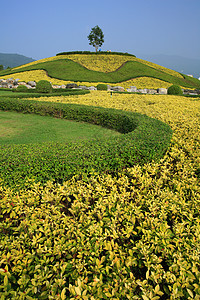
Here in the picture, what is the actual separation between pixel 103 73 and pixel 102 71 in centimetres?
145

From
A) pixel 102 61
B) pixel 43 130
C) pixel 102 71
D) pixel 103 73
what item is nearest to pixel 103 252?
pixel 43 130

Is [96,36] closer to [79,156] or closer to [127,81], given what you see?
[127,81]

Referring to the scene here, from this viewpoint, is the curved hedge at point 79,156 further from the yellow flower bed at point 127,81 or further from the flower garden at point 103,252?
the yellow flower bed at point 127,81

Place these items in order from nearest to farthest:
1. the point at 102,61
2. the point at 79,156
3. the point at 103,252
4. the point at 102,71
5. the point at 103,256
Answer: the point at 103,256, the point at 103,252, the point at 79,156, the point at 102,71, the point at 102,61

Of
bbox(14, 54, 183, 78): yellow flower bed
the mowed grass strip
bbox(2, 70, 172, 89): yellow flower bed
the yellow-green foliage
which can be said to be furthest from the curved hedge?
bbox(14, 54, 183, 78): yellow flower bed

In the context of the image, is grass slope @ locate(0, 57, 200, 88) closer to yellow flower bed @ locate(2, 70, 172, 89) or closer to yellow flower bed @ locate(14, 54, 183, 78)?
yellow flower bed @ locate(2, 70, 172, 89)

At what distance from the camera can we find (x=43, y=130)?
23.3 feet

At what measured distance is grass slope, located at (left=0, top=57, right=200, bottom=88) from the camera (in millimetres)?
28034

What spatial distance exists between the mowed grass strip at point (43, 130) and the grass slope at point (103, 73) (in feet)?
64.2

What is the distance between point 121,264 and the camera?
80.2 inches

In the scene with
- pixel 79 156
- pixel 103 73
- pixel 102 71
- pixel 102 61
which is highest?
pixel 102 61

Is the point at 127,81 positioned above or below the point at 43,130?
above

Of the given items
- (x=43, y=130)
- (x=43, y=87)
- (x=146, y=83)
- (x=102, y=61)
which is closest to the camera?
(x=43, y=130)

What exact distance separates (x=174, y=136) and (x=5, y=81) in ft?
91.7
